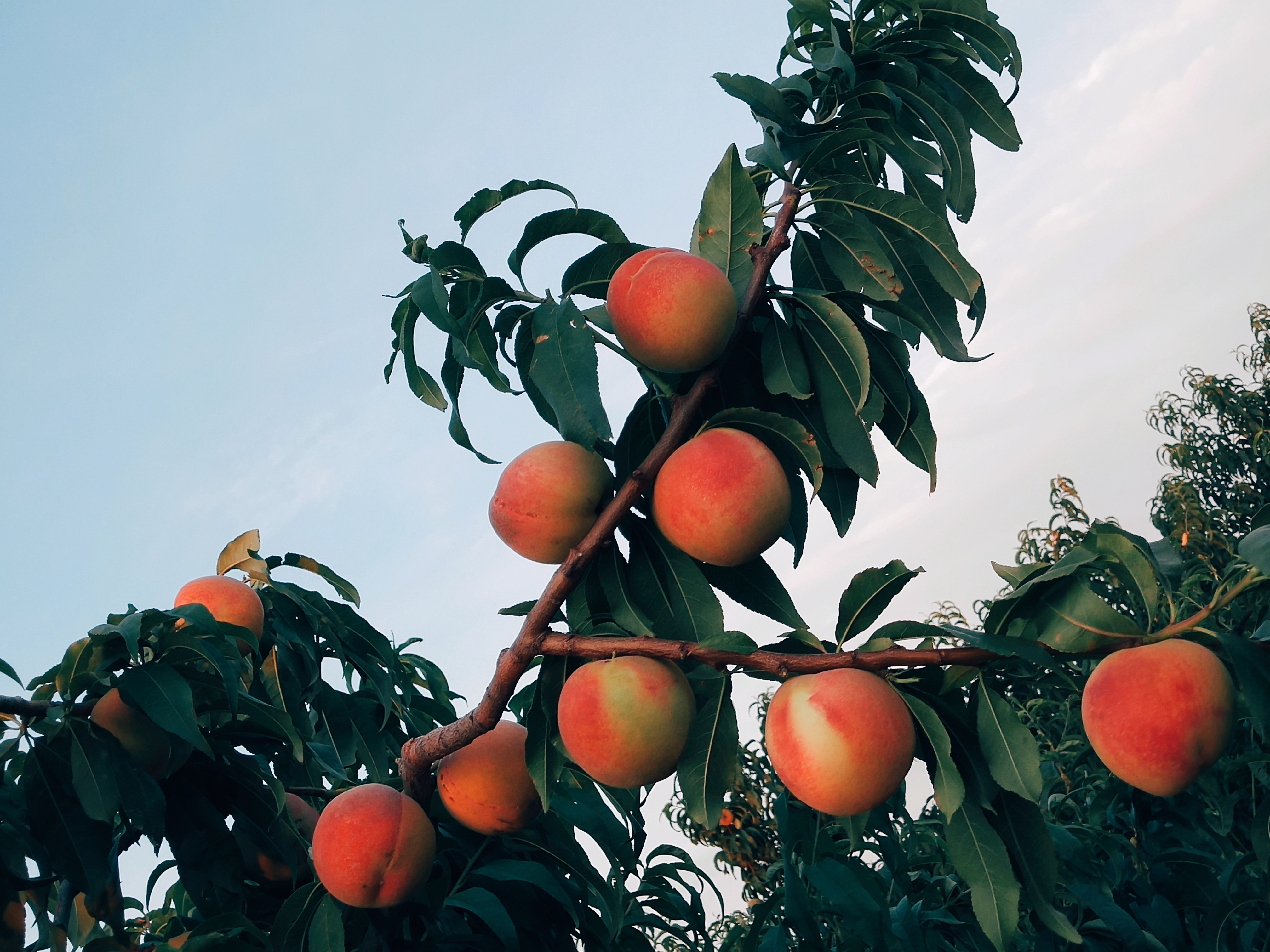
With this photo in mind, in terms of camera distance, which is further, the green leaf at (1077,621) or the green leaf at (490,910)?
the green leaf at (490,910)

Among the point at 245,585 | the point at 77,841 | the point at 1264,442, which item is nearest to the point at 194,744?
the point at 77,841

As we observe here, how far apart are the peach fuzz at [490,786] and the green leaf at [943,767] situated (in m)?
0.58

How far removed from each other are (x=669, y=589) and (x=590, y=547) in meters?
0.14

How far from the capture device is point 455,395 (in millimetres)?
1497

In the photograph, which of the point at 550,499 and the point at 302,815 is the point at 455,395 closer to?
the point at 550,499

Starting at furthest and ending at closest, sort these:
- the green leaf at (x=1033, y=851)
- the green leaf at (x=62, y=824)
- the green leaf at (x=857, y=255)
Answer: the green leaf at (x=62, y=824) < the green leaf at (x=857, y=255) < the green leaf at (x=1033, y=851)

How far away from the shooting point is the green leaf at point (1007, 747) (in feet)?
3.62

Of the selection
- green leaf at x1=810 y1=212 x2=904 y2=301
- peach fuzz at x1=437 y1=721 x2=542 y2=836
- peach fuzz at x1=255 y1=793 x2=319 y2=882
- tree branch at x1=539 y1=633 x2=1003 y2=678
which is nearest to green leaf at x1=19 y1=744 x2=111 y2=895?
peach fuzz at x1=255 y1=793 x2=319 y2=882

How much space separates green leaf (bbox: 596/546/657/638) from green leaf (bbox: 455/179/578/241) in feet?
1.65

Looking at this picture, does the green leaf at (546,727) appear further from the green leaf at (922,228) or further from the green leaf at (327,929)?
the green leaf at (922,228)

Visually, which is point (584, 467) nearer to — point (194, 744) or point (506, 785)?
point (506, 785)

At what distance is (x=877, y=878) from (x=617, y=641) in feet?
5.04

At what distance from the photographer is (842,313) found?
1.34m

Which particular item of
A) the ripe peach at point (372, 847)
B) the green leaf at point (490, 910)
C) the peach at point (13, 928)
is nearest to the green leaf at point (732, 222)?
the ripe peach at point (372, 847)
